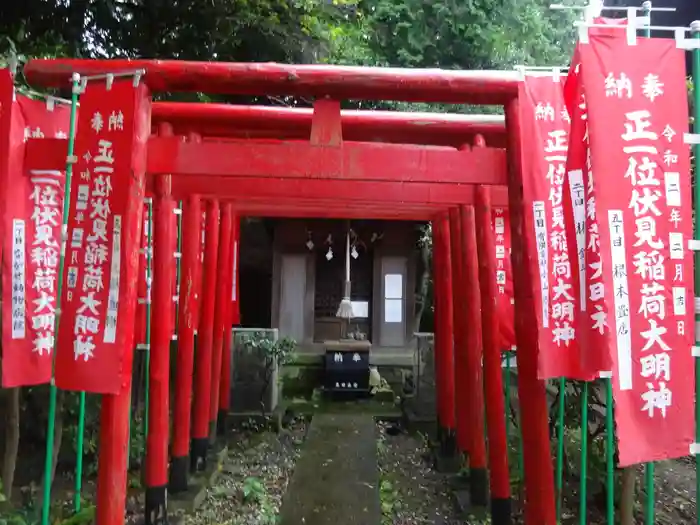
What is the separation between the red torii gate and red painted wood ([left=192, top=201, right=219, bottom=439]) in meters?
3.58

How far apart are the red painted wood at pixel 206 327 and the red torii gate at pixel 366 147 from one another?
3.58 m

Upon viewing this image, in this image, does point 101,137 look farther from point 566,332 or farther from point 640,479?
point 640,479

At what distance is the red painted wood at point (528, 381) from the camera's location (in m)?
3.83

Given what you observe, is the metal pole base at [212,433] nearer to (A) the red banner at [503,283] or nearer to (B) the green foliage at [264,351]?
(B) the green foliage at [264,351]

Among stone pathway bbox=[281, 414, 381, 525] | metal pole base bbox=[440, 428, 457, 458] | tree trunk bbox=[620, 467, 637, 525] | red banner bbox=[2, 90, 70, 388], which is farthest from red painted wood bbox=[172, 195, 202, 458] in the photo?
tree trunk bbox=[620, 467, 637, 525]

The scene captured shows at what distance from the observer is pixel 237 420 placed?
32.8 ft

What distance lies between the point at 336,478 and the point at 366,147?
4621 mm

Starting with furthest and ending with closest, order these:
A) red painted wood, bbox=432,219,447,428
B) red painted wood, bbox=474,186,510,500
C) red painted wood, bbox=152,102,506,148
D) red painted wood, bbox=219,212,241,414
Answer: red painted wood, bbox=219,212,241,414, red painted wood, bbox=432,219,447,428, red painted wood, bbox=474,186,510,500, red painted wood, bbox=152,102,506,148

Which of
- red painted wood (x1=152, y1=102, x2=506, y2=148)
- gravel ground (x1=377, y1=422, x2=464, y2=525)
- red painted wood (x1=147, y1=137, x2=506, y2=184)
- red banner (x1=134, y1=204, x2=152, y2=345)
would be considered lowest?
gravel ground (x1=377, y1=422, x2=464, y2=525)

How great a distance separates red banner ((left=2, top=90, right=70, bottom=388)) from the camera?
397 cm

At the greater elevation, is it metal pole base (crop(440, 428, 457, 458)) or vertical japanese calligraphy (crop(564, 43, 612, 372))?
vertical japanese calligraphy (crop(564, 43, 612, 372))

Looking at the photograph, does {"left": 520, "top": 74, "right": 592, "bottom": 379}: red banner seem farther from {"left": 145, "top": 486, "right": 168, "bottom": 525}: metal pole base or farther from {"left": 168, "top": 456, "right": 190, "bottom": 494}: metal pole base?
{"left": 168, "top": 456, "right": 190, "bottom": 494}: metal pole base

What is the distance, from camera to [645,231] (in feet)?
9.70

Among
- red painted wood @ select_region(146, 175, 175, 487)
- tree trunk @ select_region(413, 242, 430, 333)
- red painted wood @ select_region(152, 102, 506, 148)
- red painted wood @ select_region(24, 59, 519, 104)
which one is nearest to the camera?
red painted wood @ select_region(24, 59, 519, 104)
